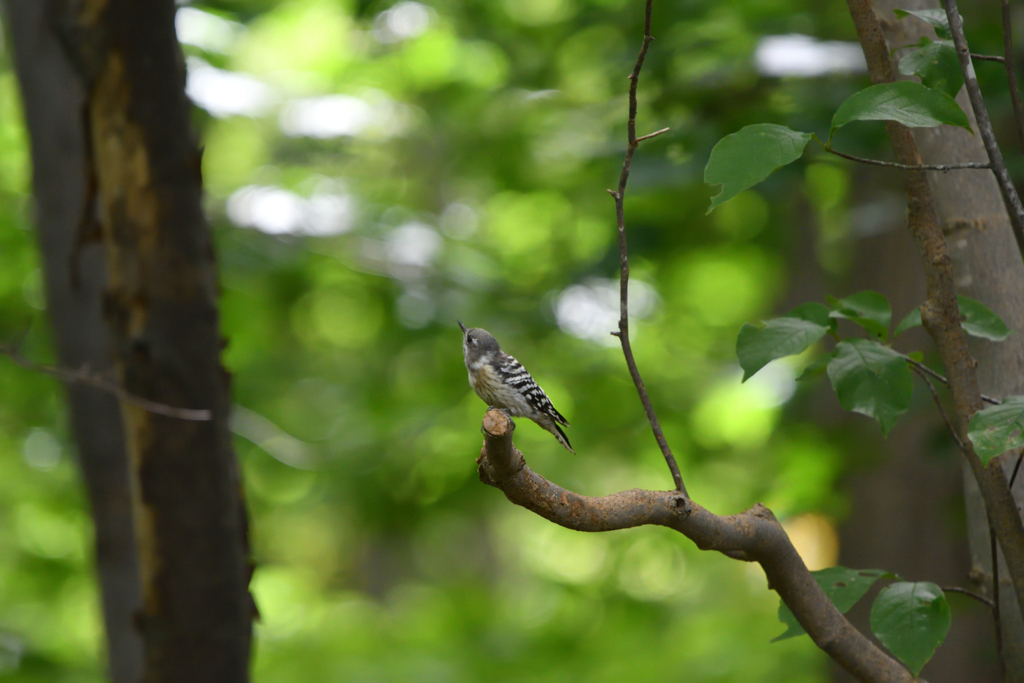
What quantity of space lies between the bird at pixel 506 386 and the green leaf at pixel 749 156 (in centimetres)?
191

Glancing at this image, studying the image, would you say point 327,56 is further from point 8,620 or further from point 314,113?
point 8,620

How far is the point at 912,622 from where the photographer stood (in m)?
1.48

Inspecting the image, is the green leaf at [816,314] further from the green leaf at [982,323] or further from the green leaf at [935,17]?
the green leaf at [935,17]

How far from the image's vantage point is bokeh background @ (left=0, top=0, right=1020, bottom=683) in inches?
172

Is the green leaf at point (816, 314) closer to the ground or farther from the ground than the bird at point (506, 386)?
farther from the ground

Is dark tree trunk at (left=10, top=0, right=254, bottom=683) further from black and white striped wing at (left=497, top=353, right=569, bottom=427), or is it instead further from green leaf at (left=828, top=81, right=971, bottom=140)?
green leaf at (left=828, top=81, right=971, bottom=140)

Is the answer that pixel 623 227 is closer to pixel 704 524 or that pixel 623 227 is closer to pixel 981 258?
pixel 704 524

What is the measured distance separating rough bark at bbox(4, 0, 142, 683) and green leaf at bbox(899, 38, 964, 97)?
10.7 ft

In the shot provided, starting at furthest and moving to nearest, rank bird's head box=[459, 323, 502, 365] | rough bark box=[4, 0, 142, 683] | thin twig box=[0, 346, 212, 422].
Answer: rough bark box=[4, 0, 142, 683] < bird's head box=[459, 323, 502, 365] < thin twig box=[0, 346, 212, 422]

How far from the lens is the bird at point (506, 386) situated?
10.6 feet

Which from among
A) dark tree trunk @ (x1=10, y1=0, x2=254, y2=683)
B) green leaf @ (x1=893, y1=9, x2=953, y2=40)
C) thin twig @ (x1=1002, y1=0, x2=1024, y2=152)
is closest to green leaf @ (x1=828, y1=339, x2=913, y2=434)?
thin twig @ (x1=1002, y1=0, x2=1024, y2=152)

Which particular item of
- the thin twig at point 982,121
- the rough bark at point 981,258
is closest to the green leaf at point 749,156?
the thin twig at point 982,121

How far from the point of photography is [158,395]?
2.77m

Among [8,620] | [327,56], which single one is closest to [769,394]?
[327,56]
